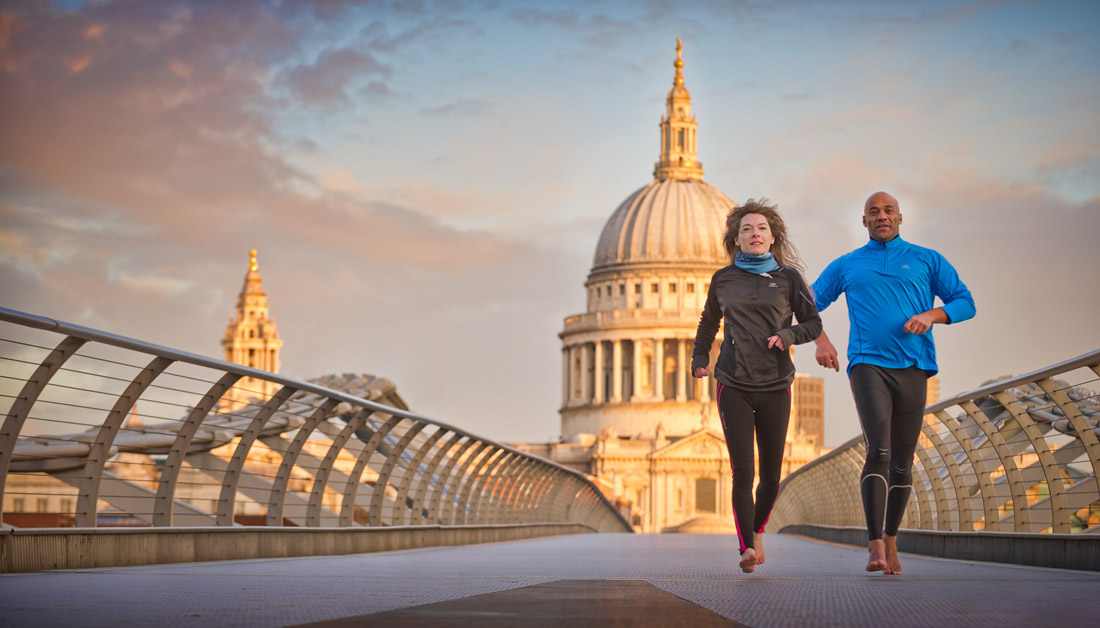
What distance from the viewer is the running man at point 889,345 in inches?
375

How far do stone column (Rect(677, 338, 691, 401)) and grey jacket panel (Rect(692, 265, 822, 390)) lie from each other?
12442 centimetres

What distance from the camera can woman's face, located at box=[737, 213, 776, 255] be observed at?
31.6 ft

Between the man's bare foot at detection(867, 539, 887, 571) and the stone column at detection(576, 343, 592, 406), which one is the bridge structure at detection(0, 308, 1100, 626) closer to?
the man's bare foot at detection(867, 539, 887, 571)

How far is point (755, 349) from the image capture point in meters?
9.34

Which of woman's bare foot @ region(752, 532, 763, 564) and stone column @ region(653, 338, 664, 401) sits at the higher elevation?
stone column @ region(653, 338, 664, 401)

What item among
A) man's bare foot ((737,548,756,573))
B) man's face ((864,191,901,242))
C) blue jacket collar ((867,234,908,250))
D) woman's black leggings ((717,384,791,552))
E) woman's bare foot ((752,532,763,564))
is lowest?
man's bare foot ((737,548,756,573))

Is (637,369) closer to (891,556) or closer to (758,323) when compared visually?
(891,556)

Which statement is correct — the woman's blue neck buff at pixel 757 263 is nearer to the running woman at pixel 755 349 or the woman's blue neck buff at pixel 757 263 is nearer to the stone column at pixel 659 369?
the running woman at pixel 755 349

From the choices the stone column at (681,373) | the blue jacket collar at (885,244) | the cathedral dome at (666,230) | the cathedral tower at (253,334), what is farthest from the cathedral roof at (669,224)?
the blue jacket collar at (885,244)

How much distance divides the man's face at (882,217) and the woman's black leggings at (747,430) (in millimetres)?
1212

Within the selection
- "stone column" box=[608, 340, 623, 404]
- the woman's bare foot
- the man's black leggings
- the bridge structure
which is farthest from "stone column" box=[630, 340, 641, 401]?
the woman's bare foot

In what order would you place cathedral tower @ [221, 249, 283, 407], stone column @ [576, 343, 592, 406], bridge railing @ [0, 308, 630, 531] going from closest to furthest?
bridge railing @ [0, 308, 630, 531]
stone column @ [576, 343, 592, 406]
cathedral tower @ [221, 249, 283, 407]

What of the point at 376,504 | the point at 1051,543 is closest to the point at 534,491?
the point at 376,504

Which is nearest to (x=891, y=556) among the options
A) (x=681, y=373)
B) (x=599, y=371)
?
(x=681, y=373)
